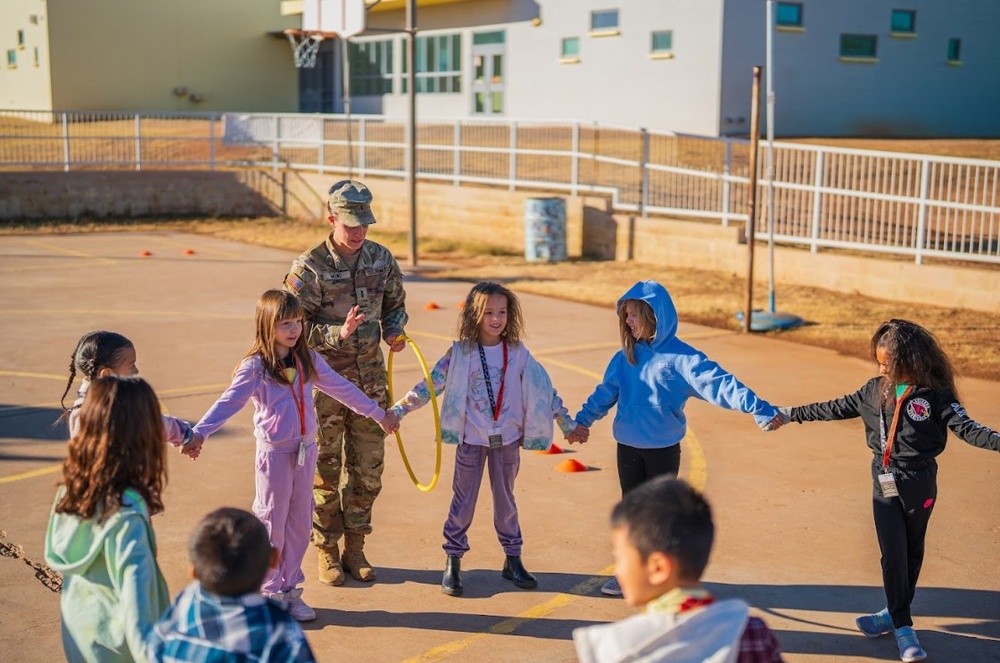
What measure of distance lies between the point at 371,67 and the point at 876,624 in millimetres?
37807

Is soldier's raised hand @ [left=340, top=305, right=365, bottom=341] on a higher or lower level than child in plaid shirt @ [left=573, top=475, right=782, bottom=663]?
higher

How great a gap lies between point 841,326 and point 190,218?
17251 millimetres

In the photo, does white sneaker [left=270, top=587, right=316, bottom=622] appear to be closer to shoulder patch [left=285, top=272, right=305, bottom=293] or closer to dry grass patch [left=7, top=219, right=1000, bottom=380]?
shoulder patch [left=285, top=272, right=305, bottom=293]

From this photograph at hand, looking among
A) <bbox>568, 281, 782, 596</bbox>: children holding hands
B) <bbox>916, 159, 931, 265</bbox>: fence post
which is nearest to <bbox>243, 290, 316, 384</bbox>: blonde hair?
<bbox>568, 281, 782, 596</bbox>: children holding hands

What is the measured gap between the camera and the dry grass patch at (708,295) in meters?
12.5

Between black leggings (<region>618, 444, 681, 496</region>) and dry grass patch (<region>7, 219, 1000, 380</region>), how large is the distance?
642cm

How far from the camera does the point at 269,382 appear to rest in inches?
208

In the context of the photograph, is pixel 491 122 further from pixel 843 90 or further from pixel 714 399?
pixel 714 399

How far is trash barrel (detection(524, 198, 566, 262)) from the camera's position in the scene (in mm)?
18953

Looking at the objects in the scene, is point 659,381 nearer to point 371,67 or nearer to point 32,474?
point 32,474

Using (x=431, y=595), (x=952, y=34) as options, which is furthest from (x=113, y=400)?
(x=952, y=34)

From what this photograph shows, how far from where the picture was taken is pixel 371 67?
41.0 m

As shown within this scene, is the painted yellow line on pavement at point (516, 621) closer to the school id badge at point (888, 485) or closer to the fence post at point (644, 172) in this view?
the school id badge at point (888, 485)

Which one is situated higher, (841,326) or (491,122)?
(491,122)
